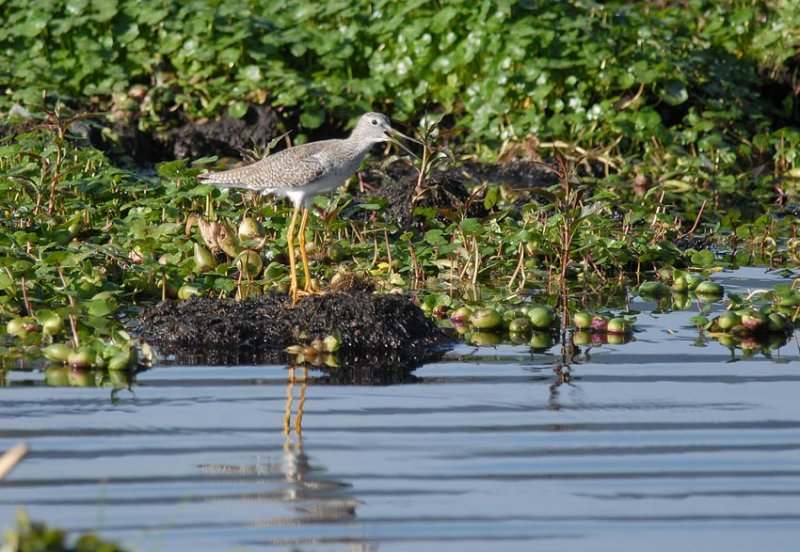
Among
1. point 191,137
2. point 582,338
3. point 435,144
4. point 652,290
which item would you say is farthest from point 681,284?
point 191,137

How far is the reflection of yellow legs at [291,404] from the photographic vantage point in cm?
634

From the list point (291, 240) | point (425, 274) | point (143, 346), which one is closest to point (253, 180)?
point (291, 240)

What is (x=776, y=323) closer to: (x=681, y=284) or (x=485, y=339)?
(x=681, y=284)

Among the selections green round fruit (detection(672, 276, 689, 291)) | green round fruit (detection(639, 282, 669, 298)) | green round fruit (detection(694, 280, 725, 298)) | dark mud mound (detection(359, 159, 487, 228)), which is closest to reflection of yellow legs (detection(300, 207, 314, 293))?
dark mud mound (detection(359, 159, 487, 228))

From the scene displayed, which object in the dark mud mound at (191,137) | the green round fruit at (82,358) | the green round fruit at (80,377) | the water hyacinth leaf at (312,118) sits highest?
the water hyacinth leaf at (312,118)

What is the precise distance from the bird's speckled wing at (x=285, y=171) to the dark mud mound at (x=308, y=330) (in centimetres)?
133

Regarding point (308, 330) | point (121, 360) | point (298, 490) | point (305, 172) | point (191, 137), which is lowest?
point (298, 490)

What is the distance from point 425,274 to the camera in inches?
387

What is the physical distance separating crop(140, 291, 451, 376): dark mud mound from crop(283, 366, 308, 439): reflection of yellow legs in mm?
467

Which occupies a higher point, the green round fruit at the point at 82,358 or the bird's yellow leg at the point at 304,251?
the bird's yellow leg at the point at 304,251

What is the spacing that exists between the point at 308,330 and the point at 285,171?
1.69 meters

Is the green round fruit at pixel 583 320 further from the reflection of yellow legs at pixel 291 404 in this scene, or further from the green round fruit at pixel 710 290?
the reflection of yellow legs at pixel 291 404

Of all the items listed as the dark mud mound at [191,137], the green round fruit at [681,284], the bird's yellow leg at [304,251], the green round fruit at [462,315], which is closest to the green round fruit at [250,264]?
the bird's yellow leg at [304,251]

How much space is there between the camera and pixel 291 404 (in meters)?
6.77
